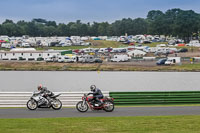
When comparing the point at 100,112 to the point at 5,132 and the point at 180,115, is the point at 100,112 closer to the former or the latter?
the point at 180,115

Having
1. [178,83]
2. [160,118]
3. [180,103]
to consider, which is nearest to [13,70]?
[178,83]

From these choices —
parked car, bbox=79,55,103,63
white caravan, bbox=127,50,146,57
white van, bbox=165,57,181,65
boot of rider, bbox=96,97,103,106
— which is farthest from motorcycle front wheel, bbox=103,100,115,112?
white caravan, bbox=127,50,146,57

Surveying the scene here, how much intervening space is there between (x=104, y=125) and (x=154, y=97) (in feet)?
27.1

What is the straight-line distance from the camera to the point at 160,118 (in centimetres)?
1947

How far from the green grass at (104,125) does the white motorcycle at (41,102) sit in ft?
11.4

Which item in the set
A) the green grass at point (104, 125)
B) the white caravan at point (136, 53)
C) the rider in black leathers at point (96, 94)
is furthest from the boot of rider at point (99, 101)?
the white caravan at point (136, 53)

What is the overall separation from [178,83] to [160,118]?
46.4 meters

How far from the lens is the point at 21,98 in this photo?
2414cm

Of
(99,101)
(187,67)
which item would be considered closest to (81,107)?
(99,101)

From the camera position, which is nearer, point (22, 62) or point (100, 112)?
point (100, 112)

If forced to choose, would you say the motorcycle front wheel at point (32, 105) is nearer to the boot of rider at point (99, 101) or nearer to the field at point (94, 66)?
the boot of rider at point (99, 101)

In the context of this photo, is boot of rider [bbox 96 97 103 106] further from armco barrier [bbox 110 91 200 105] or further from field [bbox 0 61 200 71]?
field [bbox 0 61 200 71]

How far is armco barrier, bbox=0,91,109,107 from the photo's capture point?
2397cm

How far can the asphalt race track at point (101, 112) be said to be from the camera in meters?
20.7
